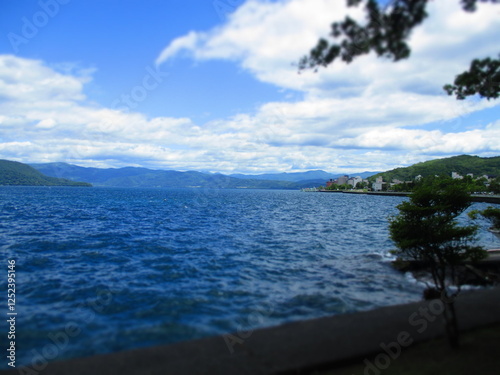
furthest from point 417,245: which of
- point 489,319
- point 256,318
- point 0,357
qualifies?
point 0,357

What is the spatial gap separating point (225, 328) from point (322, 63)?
892cm

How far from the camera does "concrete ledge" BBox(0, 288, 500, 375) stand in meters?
6.42

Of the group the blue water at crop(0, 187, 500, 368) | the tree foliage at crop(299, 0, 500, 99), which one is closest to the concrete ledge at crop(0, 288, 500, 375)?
the blue water at crop(0, 187, 500, 368)

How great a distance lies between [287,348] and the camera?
23.5 ft

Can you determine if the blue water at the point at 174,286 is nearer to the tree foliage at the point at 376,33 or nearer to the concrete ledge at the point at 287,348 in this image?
the concrete ledge at the point at 287,348

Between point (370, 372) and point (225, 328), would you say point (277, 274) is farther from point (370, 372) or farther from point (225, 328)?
point (370, 372)

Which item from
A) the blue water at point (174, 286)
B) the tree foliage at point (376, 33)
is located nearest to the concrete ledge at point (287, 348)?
the blue water at point (174, 286)

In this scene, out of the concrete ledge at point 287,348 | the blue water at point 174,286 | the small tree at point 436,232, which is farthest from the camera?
the small tree at point 436,232

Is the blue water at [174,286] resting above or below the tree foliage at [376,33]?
below

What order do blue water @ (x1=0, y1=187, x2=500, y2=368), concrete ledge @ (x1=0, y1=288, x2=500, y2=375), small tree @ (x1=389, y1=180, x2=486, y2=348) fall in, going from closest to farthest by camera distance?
1. concrete ledge @ (x1=0, y1=288, x2=500, y2=375)
2. blue water @ (x1=0, y1=187, x2=500, y2=368)
3. small tree @ (x1=389, y1=180, x2=486, y2=348)

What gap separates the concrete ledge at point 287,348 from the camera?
642cm

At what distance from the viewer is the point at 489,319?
8.47m

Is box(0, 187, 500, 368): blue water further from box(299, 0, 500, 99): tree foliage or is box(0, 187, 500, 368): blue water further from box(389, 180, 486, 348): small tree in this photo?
box(299, 0, 500, 99): tree foliage

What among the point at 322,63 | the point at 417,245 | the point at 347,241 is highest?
the point at 322,63
